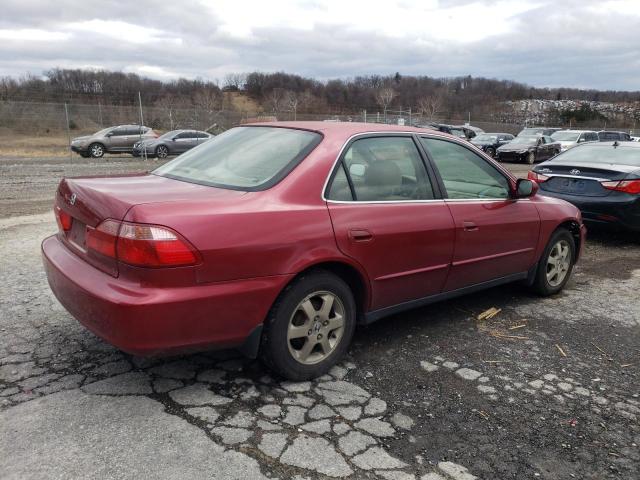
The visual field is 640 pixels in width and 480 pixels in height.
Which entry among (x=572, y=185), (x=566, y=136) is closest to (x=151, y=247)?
(x=572, y=185)

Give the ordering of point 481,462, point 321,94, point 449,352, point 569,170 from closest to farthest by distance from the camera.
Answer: point 481,462 < point 449,352 < point 569,170 < point 321,94

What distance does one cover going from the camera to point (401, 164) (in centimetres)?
381

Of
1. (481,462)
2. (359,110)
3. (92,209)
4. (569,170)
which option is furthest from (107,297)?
(359,110)

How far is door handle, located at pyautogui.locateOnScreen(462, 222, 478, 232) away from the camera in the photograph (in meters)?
3.99

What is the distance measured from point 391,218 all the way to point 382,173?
333mm

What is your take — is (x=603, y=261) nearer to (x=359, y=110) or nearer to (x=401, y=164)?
(x=401, y=164)

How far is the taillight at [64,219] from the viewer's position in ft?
10.9

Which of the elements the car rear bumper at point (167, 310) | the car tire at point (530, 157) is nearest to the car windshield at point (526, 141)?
the car tire at point (530, 157)

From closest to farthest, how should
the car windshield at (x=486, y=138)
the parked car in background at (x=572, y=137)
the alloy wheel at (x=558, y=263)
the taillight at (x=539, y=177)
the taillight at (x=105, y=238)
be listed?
the taillight at (x=105, y=238)
the alloy wheel at (x=558, y=263)
the taillight at (x=539, y=177)
the parked car in background at (x=572, y=137)
the car windshield at (x=486, y=138)

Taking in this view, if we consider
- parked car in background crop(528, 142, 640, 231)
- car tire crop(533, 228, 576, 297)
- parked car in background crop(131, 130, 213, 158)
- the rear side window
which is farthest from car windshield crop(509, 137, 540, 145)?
the rear side window

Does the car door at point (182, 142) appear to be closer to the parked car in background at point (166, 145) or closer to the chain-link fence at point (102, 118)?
the parked car in background at point (166, 145)

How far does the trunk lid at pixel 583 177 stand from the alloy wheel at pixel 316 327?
529 centimetres

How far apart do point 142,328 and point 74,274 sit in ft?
2.21

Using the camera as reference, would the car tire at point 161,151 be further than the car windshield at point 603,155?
Yes
